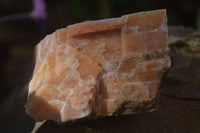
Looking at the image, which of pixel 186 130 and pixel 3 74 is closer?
pixel 186 130

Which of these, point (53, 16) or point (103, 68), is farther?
point (53, 16)

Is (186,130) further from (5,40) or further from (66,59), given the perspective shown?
(5,40)

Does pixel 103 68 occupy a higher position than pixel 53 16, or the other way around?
pixel 53 16

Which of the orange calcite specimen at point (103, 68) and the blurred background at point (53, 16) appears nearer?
the orange calcite specimen at point (103, 68)

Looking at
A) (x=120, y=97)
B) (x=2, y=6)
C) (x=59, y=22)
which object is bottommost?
(x=120, y=97)

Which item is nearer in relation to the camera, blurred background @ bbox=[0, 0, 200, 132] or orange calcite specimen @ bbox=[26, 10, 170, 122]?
orange calcite specimen @ bbox=[26, 10, 170, 122]

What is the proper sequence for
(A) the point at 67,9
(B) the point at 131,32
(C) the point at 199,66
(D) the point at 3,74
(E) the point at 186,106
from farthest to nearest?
(A) the point at 67,9 < (D) the point at 3,74 < (C) the point at 199,66 < (E) the point at 186,106 < (B) the point at 131,32

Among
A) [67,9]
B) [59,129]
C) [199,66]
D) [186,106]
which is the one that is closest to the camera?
[59,129]

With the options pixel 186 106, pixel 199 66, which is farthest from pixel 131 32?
pixel 199 66
